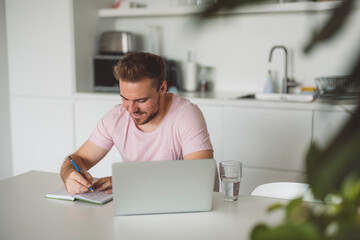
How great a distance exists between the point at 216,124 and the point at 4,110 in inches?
68.2

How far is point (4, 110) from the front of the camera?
11.1ft

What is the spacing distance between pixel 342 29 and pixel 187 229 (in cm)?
107

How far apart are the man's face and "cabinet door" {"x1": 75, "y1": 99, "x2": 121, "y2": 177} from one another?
1.17m

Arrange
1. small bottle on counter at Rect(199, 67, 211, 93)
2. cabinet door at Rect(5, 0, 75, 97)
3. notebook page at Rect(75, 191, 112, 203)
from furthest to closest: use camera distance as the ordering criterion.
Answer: small bottle on counter at Rect(199, 67, 211, 93) → cabinet door at Rect(5, 0, 75, 97) → notebook page at Rect(75, 191, 112, 203)

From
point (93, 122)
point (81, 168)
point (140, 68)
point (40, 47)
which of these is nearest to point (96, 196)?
point (81, 168)

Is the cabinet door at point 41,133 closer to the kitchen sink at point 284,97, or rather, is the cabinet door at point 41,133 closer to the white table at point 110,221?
the kitchen sink at point 284,97

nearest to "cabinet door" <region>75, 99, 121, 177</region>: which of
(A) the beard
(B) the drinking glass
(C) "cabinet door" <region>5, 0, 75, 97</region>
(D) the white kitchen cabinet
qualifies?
(D) the white kitchen cabinet

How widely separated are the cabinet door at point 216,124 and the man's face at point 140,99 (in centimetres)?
91

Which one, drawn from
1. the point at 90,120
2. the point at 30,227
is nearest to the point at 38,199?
the point at 30,227

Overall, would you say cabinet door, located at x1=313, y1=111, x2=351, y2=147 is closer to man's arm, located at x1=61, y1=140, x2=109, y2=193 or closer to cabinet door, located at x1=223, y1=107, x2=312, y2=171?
man's arm, located at x1=61, y1=140, x2=109, y2=193

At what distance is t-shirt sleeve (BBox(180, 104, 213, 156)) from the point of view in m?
1.80

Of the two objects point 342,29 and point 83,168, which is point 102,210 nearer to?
point 83,168

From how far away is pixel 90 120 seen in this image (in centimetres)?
310

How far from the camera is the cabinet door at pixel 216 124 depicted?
8.88 ft
